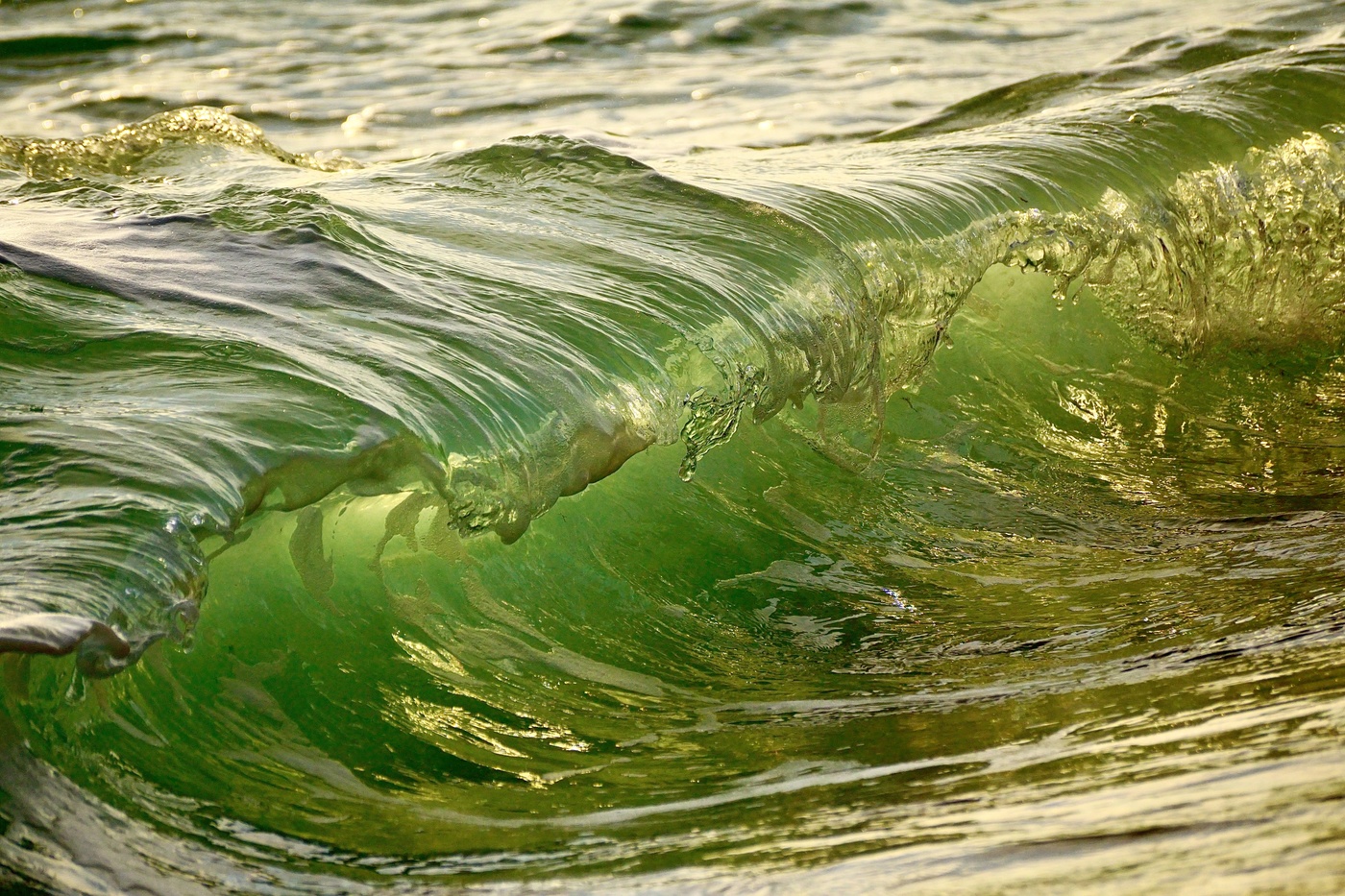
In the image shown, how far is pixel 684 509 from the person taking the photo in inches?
115

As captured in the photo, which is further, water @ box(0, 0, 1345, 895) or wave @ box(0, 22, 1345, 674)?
wave @ box(0, 22, 1345, 674)

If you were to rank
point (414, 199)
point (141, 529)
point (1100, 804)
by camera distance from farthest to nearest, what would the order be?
point (414, 199), point (141, 529), point (1100, 804)

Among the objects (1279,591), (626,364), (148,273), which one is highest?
(148,273)

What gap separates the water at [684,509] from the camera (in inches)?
63.5

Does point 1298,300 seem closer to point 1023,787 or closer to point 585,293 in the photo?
point 585,293

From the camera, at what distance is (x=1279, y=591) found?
7.21 ft

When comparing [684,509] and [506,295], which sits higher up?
[506,295]

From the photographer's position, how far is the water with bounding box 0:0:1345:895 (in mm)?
1613

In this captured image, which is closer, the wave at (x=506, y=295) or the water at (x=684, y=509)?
the water at (x=684, y=509)

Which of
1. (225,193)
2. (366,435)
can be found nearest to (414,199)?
(225,193)

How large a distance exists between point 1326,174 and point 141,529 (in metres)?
3.53

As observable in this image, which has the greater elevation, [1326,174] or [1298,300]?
[1326,174]

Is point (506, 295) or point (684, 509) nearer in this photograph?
point (506, 295)

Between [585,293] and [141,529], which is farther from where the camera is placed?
[585,293]
